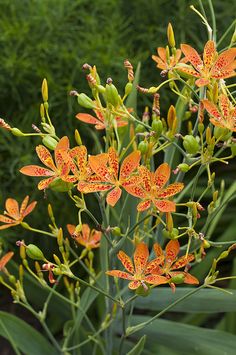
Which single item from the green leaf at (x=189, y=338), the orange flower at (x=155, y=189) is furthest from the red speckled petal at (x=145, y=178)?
the green leaf at (x=189, y=338)

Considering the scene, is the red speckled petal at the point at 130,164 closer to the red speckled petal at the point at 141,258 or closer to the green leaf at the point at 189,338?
the red speckled petal at the point at 141,258

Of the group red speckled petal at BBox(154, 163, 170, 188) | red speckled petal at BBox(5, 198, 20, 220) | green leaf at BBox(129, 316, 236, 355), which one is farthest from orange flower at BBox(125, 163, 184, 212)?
green leaf at BBox(129, 316, 236, 355)

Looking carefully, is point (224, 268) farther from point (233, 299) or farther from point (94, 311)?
point (233, 299)

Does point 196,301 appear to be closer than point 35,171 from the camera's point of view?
No

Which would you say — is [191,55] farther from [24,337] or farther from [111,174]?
[24,337]

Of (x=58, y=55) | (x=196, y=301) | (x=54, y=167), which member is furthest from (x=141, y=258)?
(x=58, y=55)
